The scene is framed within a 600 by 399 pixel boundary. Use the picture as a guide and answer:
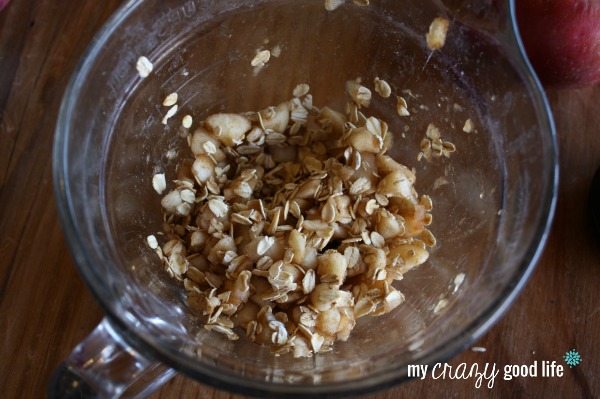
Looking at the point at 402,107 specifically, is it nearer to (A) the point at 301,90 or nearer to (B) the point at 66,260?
(A) the point at 301,90

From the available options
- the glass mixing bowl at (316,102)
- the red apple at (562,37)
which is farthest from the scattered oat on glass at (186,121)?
the red apple at (562,37)

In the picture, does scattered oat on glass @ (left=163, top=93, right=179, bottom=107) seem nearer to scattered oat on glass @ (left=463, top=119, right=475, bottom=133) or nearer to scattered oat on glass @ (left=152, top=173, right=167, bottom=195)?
scattered oat on glass @ (left=152, top=173, right=167, bottom=195)

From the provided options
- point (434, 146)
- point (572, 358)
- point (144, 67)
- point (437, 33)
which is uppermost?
point (144, 67)

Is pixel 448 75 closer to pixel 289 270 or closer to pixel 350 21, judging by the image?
pixel 350 21

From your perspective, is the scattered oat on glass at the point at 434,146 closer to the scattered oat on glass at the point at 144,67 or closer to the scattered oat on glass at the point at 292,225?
the scattered oat on glass at the point at 292,225

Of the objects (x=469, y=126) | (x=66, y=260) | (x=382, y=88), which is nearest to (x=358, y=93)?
(x=382, y=88)

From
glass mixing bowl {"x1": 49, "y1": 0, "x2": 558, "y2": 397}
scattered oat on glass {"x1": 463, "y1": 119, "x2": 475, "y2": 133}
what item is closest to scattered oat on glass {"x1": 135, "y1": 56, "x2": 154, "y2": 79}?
glass mixing bowl {"x1": 49, "y1": 0, "x2": 558, "y2": 397}

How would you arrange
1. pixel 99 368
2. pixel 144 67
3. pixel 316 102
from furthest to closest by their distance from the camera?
1. pixel 316 102
2. pixel 144 67
3. pixel 99 368
